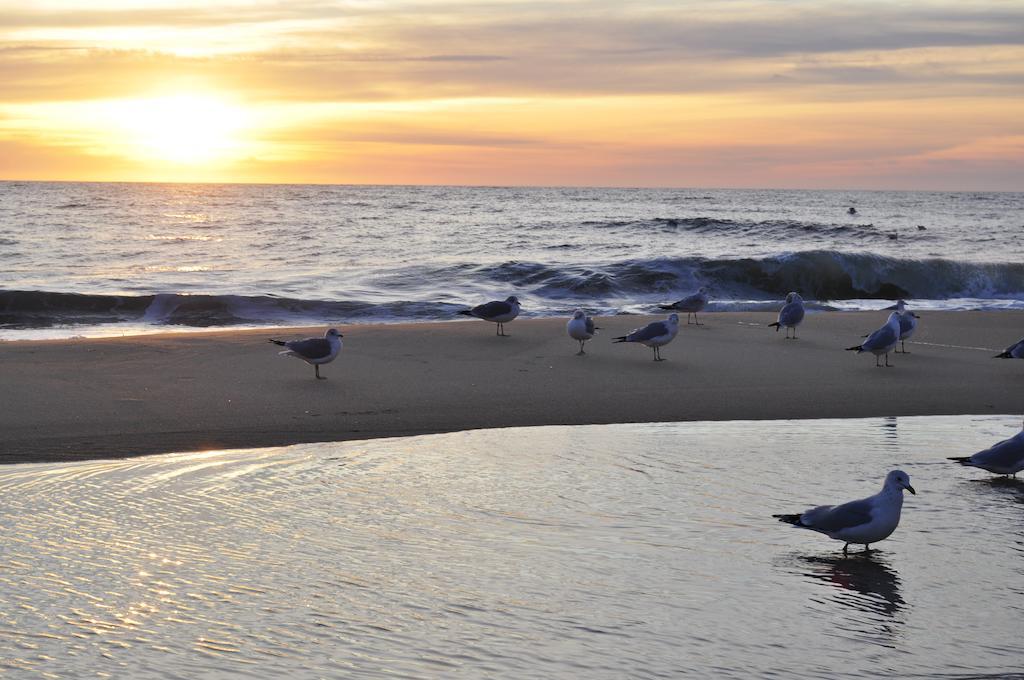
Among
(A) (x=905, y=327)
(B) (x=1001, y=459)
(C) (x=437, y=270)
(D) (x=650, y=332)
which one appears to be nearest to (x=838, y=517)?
(B) (x=1001, y=459)

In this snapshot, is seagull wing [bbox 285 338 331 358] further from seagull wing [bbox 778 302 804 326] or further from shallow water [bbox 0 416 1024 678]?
seagull wing [bbox 778 302 804 326]

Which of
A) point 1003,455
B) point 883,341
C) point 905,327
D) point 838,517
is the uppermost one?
point 905,327

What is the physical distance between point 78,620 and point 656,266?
93.2 feet

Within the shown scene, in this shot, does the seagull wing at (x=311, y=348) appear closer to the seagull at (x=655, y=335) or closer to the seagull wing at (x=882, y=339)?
the seagull at (x=655, y=335)

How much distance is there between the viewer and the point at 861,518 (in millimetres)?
6445

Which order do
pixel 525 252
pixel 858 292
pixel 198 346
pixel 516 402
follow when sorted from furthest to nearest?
pixel 525 252, pixel 858 292, pixel 198 346, pixel 516 402

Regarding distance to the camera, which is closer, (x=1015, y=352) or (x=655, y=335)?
(x=1015, y=352)

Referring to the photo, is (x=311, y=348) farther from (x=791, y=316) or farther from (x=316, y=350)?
(x=791, y=316)

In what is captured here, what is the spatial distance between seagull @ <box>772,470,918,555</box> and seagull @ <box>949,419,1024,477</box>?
198 centimetres

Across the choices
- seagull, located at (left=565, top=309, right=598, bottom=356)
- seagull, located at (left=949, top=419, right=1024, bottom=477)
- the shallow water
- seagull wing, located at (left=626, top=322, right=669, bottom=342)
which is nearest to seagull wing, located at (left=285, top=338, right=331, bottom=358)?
seagull, located at (left=565, top=309, right=598, bottom=356)

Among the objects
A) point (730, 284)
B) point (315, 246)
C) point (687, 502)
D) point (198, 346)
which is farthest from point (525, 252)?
point (687, 502)

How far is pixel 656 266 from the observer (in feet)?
107

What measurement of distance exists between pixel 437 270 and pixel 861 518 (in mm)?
27395

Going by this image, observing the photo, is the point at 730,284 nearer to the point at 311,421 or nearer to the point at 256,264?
the point at 256,264
